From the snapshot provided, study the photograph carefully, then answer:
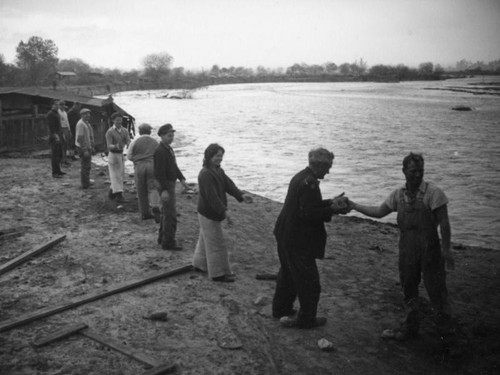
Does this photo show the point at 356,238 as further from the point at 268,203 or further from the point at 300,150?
the point at 300,150

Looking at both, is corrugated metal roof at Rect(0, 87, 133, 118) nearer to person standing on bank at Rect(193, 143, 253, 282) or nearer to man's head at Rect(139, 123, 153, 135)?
man's head at Rect(139, 123, 153, 135)

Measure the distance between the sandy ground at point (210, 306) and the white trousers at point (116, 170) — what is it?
0.68 m

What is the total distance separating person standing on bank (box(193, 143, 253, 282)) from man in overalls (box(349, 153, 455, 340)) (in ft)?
6.10

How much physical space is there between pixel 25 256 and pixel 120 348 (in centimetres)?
308

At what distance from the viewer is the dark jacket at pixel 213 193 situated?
17.9ft

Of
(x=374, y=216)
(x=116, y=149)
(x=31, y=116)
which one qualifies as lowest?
(x=374, y=216)

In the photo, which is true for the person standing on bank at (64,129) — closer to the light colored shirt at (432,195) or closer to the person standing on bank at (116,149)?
the person standing on bank at (116,149)

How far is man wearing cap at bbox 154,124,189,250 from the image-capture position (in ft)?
21.7

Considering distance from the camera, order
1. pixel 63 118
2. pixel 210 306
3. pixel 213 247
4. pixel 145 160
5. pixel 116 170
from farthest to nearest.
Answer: pixel 63 118 → pixel 116 170 → pixel 145 160 → pixel 213 247 → pixel 210 306

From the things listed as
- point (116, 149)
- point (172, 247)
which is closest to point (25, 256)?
point (172, 247)

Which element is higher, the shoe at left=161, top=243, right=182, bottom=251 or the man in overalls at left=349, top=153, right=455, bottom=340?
the man in overalls at left=349, top=153, right=455, bottom=340

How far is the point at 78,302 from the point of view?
5.05 metres

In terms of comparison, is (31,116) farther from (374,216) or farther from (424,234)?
(424,234)

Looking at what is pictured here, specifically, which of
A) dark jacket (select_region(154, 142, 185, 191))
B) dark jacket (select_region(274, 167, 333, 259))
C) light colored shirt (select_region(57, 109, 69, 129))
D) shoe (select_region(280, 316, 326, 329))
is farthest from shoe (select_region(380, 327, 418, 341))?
light colored shirt (select_region(57, 109, 69, 129))
